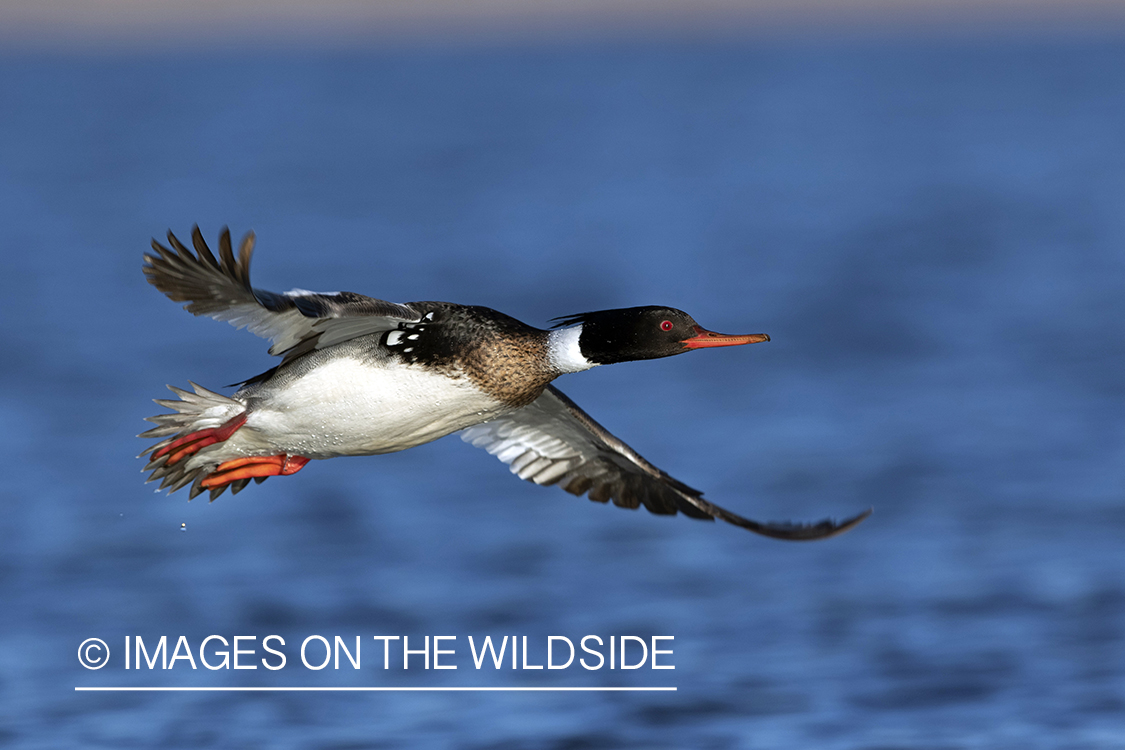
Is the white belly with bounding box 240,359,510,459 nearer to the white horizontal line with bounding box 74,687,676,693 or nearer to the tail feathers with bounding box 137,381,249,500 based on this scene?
the tail feathers with bounding box 137,381,249,500

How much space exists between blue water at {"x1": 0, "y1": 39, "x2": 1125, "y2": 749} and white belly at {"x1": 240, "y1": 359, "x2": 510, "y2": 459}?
319 cm

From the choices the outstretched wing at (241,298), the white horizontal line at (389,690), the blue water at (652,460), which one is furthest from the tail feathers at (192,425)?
the white horizontal line at (389,690)

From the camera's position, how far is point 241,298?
284 inches

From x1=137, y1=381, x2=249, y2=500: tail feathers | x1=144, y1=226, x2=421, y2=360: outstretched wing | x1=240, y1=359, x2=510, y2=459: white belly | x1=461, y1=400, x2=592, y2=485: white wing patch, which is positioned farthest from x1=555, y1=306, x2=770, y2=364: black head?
x1=137, y1=381, x2=249, y2=500: tail feathers

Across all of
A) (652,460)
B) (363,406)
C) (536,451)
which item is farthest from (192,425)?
(652,460)

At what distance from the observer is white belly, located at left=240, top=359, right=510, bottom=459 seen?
25.2 feet

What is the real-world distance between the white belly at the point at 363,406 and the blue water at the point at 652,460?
3.19m

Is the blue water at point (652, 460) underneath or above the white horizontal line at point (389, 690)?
above

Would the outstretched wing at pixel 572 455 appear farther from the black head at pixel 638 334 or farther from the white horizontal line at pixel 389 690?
the white horizontal line at pixel 389 690

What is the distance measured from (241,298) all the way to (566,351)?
1611 mm

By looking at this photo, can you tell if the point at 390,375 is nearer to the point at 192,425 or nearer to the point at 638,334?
the point at 192,425

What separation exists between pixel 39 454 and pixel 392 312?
12272mm

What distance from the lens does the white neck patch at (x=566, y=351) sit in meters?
7.87

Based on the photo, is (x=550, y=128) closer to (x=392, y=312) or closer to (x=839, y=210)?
(x=839, y=210)
